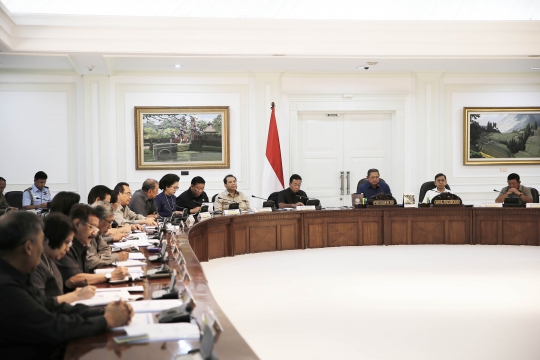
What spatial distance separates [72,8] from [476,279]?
6.22 metres

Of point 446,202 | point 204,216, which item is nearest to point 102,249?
point 204,216

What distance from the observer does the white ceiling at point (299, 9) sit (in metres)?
8.41

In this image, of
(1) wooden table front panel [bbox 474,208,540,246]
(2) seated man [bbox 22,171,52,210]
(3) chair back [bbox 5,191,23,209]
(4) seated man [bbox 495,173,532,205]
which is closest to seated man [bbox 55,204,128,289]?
(2) seated man [bbox 22,171,52,210]

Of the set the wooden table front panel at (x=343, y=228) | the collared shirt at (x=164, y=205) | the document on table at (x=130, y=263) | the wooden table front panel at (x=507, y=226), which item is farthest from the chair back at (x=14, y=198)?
the wooden table front panel at (x=507, y=226)

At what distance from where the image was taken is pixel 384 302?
5.36 m

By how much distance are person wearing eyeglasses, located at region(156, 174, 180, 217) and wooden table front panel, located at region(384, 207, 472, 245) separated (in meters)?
3.07

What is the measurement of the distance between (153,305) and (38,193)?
7.26 meters

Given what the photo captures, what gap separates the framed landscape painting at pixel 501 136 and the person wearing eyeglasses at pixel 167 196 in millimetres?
5347

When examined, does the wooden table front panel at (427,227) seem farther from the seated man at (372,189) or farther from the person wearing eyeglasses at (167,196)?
the person wearing eyeglasses at (167,196)

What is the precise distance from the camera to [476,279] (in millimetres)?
6395

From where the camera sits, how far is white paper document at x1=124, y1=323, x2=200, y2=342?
2297 millimetres

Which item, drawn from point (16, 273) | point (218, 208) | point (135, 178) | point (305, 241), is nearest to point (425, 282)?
point (305, 241)

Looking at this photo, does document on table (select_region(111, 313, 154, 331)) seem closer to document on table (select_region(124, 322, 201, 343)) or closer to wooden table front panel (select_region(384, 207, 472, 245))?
document on table (select_region(124, 322, 201, 343))

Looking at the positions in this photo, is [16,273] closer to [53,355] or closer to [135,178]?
[53,355]
